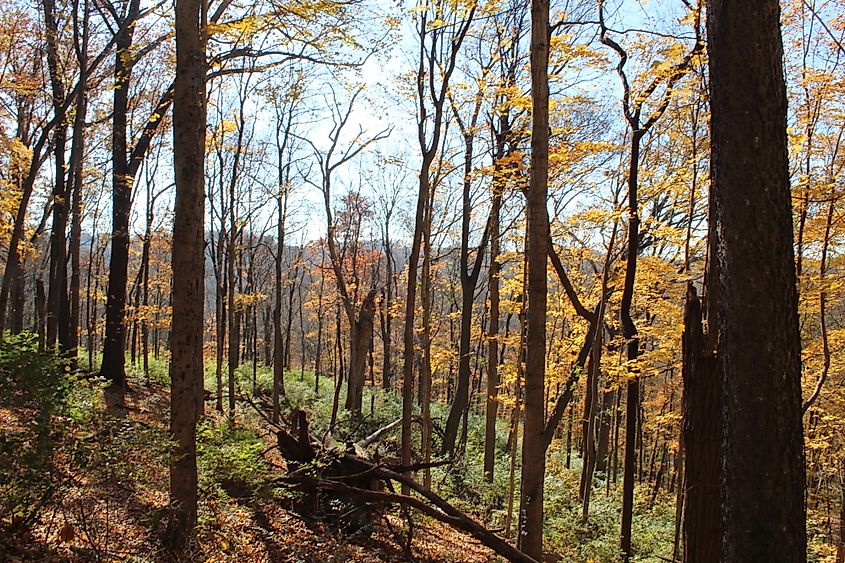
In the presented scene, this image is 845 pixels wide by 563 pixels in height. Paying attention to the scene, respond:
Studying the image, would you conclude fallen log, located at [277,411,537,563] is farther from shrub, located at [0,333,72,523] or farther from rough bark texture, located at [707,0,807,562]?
rough bark texture, located at [707,0,807,562]

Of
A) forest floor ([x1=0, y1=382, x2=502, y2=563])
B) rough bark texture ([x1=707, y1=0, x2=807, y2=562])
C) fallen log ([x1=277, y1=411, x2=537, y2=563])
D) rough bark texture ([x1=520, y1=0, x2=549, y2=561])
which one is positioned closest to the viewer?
rough bark texture ([x1=707, y1=0, x2=807, y2=562])

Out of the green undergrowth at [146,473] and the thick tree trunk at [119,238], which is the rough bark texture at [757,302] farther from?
the thick tree trunk at [119,238]

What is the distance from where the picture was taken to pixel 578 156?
9367 millimetres

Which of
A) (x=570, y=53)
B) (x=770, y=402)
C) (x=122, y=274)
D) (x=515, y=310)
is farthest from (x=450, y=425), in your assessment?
(x=770, y=402)

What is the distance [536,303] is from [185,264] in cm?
393

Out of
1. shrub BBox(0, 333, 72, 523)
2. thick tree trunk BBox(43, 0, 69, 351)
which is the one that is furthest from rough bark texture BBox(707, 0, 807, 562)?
thick tree trunk BBox(43, 0, 69, 351)

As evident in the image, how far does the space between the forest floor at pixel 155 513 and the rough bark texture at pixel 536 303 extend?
2211mm

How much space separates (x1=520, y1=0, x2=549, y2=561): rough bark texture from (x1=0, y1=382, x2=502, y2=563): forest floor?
7.25ft

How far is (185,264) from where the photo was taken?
5262 millimetres

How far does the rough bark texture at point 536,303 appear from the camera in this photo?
20.4 ft

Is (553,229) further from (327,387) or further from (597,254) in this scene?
(327,387)

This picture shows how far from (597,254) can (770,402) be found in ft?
44.9

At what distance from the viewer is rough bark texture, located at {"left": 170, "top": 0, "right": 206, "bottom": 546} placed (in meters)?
5.23

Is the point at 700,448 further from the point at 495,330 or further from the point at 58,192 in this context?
the point at 58,192
